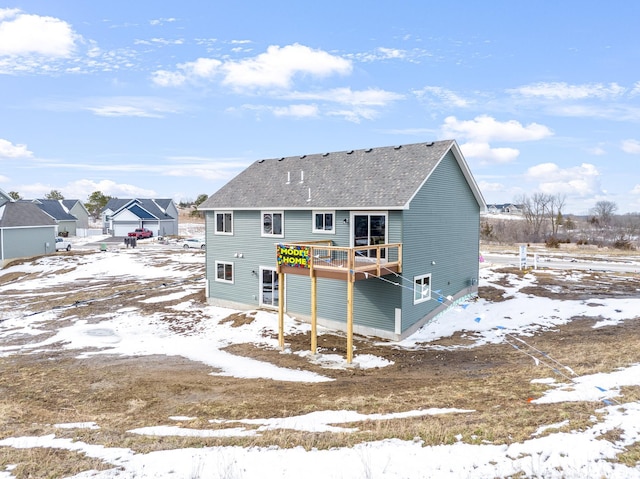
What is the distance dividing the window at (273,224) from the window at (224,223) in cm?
247

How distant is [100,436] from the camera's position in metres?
8.61

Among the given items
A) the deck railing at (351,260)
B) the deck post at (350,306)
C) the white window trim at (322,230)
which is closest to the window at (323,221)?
the white window trim at (322,230)

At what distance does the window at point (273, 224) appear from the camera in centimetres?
2100

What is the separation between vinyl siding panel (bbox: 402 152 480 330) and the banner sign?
4122 mm

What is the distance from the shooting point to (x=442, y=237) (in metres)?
20.4

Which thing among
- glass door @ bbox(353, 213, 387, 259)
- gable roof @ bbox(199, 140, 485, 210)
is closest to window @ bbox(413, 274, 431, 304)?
glass door @ bbox(353, 213, 387, 259)

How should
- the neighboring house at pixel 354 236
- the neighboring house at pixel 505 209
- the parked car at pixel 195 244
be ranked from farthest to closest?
the neighboring house at pixel 505 209, the parked car at pixel 195 244, the neighboring house at pixel 354 236

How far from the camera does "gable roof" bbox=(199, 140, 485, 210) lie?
18.1m

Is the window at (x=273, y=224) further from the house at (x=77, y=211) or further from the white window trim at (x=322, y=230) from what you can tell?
the house at (x=77, y=211)

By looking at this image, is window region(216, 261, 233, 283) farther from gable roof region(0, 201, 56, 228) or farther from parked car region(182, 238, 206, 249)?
gable roof region(0, 201, 56, 228)

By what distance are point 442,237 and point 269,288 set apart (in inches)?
347

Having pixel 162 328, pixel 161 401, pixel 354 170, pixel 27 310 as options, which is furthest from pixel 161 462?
pixel 27 310

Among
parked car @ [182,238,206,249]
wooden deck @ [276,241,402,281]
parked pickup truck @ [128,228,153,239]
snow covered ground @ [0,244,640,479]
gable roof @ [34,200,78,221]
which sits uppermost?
gable roof @ [34,200,78,221]

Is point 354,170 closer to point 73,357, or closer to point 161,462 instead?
point 73,357
